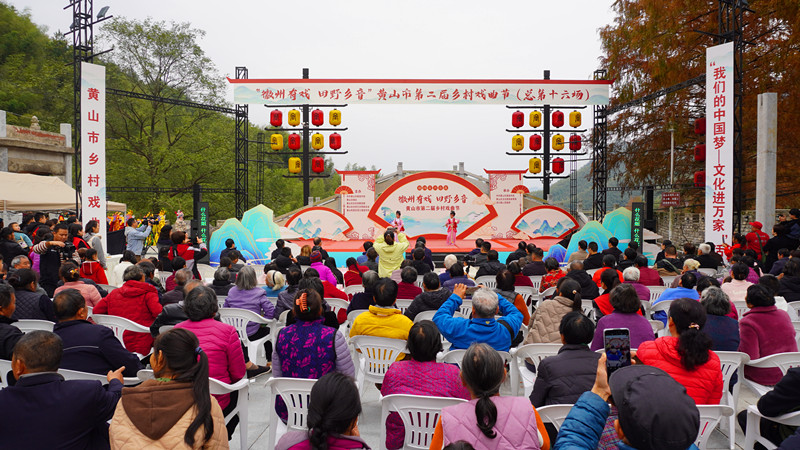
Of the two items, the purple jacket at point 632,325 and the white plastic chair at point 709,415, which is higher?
the purple jacket at point 632,325

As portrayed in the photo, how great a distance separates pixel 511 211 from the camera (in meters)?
15.7

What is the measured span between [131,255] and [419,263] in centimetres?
308

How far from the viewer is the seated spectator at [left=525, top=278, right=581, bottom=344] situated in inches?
134

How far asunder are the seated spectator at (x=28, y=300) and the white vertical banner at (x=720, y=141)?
9059mm

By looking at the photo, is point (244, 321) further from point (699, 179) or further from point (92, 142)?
point (699, 179)

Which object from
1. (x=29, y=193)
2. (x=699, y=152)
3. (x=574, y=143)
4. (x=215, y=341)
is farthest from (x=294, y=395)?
(x=574, y=143)

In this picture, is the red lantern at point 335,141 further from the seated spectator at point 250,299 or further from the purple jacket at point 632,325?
the purple jacket at point 632,325

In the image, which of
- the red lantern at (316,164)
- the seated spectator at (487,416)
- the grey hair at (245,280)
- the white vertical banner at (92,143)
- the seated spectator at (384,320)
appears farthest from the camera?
the red lantern at (316,164)

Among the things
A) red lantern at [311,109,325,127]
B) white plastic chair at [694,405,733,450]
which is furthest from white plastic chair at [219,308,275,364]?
red lantern at [311,109,325,127]

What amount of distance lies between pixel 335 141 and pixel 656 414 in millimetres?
14008

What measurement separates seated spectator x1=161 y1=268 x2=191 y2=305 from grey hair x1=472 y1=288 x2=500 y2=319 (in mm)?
2393

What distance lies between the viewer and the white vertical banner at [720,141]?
846 cm

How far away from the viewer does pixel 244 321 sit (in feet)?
14.0

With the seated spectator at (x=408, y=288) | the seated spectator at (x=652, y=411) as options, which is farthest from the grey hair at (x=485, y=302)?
the seated spectator at (x=408, y=288)
